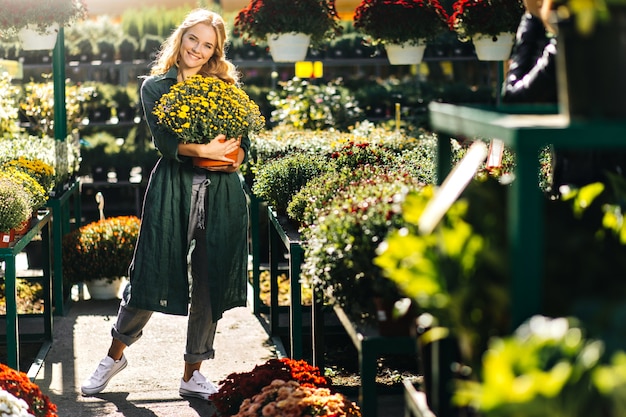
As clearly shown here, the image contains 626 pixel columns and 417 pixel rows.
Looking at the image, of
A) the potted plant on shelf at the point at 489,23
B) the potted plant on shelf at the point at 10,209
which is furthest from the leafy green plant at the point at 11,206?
the potted plant on shelf at the point at 489,23

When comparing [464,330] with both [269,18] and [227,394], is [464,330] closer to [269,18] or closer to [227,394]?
[227,394]

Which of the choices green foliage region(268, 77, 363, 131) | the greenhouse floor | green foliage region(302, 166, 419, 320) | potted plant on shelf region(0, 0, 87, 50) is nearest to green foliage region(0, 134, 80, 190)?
potted plant on shelf region(0, 0, 87, 50)

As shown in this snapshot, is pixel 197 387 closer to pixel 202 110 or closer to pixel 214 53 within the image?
pixel 202 110

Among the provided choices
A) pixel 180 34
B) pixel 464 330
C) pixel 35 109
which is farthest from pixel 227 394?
pixel 35 109

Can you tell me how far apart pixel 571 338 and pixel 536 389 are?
0.50 ft

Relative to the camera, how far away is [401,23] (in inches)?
281

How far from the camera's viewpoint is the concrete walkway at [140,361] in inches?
186

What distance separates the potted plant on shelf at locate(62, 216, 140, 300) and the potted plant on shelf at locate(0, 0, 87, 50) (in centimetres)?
119

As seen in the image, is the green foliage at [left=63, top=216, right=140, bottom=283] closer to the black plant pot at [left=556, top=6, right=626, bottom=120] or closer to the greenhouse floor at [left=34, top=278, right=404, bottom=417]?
the greenhouse floor at [left=34, top=278, right=404, bottom=417]

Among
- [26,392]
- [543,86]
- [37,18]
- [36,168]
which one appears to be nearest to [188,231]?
[26,392]

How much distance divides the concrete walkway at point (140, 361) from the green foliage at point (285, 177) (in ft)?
2.55

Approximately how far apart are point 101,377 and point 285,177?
A: 4.15 feet

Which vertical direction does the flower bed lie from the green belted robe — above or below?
below

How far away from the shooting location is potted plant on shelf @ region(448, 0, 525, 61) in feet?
22.1
